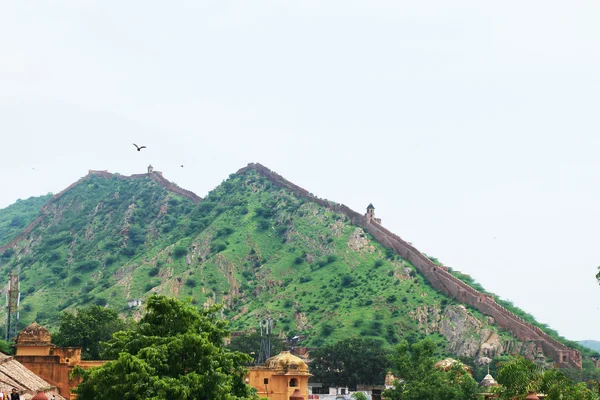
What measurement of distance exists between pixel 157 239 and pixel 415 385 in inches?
3541

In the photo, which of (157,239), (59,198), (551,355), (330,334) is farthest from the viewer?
(59,198)

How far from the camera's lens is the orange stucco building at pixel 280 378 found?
1905 inches

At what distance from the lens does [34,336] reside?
4762 centimetres

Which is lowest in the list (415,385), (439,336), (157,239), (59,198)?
(415,385)

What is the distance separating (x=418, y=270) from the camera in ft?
359

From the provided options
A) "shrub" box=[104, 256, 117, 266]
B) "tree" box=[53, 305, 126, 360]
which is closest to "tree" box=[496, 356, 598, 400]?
"tree" box=[53, 305, 126, 360]

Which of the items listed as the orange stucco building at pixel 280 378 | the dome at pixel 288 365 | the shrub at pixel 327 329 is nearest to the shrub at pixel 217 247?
the shrub at pixel 327 329

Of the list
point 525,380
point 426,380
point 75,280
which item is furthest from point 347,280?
point 525,380

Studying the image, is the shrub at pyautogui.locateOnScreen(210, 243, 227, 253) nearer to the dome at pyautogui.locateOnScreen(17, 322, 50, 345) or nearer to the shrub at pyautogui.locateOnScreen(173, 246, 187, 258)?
the shrub at pyautogui.locateOnScreen(173, 246, 187, 258)

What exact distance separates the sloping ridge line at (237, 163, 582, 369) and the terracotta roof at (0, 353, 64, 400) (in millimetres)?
59865

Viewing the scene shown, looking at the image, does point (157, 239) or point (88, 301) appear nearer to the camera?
point (88, 301)

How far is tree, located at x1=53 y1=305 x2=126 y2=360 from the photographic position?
69500mm

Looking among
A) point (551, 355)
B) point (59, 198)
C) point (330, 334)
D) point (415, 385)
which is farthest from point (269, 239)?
point (415, 385)

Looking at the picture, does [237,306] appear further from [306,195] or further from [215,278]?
[306,195]
